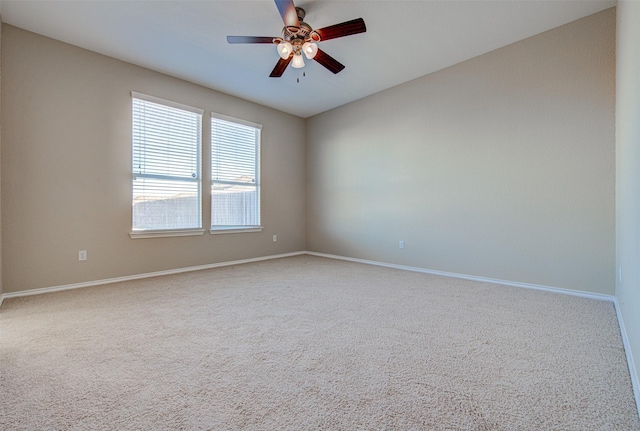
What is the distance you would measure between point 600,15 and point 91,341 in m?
5.19

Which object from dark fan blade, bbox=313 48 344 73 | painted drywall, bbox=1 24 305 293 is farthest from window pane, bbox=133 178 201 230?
dark fan blade, bbox=313 48 344 73

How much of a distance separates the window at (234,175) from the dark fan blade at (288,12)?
2.51 meters

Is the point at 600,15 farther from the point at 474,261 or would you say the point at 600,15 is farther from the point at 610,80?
the point at 474,261

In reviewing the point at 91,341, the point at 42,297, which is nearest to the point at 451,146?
the point at 91,341

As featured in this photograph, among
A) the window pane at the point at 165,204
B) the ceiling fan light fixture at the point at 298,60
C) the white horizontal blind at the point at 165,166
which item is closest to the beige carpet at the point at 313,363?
the window pane at the point at 165,204

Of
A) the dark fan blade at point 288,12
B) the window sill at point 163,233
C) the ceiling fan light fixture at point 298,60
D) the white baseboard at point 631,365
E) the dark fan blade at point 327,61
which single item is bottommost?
the white baseboard at point 631,365

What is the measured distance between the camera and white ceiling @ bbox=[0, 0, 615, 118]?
107 inches

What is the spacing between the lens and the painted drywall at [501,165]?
2906 millimetres

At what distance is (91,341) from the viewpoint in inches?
78.0

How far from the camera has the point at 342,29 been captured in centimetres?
249

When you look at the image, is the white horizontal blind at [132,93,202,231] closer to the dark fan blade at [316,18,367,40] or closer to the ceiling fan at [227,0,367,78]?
the ceiling fan at [227,0,367,78]

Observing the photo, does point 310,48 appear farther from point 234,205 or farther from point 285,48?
point 234,205

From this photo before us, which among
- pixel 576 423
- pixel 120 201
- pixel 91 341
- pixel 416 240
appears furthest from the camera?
pixel 416 240

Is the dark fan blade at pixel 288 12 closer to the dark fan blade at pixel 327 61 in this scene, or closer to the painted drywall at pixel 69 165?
the dark fan blade at pixel 327 61
